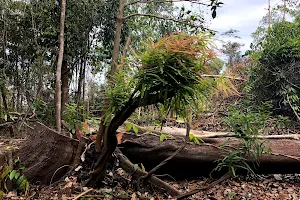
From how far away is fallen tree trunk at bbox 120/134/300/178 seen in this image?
2.89 metres

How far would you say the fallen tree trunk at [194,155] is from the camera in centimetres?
289

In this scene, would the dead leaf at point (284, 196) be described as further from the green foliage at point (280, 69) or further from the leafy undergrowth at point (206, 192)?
the green foliage at point (280, 69)

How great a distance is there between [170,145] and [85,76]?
4.18 m

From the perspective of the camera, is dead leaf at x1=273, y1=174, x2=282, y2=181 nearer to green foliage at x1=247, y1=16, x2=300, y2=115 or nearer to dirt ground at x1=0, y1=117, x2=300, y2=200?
dirt ground at x1=0, y1=117, x2=300, y2=200

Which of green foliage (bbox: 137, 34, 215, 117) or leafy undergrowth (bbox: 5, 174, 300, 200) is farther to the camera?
leafy undergrowth (bbox: 5, 174, 300, 200)

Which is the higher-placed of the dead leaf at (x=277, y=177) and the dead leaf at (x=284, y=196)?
the dead leaf at (x=277, y=177)

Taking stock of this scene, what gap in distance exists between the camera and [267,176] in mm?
3205

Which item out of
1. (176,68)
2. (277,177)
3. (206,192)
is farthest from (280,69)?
(176,68)

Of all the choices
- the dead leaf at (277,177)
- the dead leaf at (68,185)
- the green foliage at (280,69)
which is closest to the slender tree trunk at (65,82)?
the dead leaf at (68,185)

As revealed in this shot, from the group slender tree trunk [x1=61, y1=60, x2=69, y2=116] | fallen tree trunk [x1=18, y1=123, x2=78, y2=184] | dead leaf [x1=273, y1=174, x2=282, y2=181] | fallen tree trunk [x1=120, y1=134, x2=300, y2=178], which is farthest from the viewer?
slender tree trunk [x1=61, y1=60, x2=69, y2=116]

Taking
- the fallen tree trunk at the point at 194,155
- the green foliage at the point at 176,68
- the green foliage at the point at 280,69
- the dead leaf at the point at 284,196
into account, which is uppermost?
the green foliage at the point at 280,69

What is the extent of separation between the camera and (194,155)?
293 centimetres

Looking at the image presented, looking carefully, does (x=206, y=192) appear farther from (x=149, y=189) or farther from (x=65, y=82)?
(x=65, y=82)

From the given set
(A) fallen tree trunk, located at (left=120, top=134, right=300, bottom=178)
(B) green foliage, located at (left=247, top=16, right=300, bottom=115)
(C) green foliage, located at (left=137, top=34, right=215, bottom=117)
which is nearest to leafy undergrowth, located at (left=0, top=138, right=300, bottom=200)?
(A) fallen tree trunk, located at (left=120, top=134, right=300, bottom=178)
